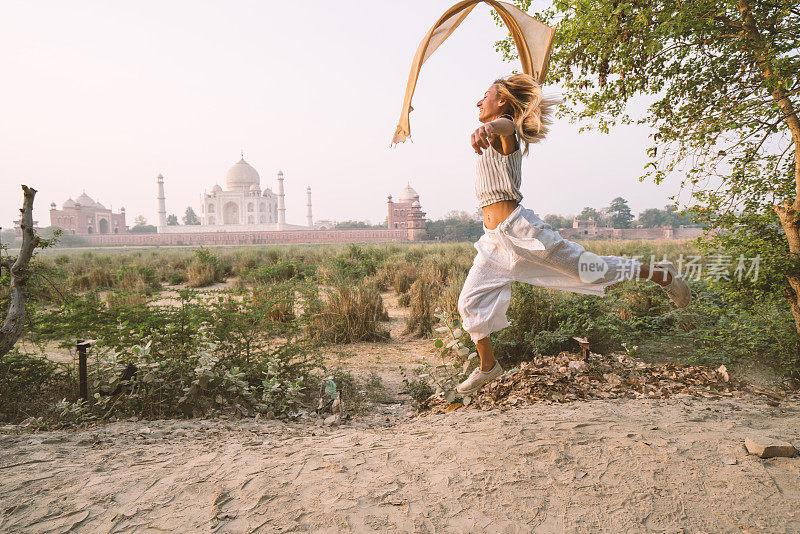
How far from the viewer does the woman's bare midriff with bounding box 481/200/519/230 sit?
8.84 feet

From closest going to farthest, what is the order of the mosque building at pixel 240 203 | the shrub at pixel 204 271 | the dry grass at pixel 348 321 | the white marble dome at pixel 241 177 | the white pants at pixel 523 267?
the white pants at pixel 523 267 → the dry grass at pixel 348 321 → the shrub at pixel 204 271 → the mosque building at pixel 240 203 → the white marble dome at pixel 241 177

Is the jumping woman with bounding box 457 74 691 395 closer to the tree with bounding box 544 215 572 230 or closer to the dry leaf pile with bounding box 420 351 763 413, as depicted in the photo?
the dry leaf pile with bounding box 420 351 763 413

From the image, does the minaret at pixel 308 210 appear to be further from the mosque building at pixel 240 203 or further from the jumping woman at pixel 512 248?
the jumping woman at pixel 512 248

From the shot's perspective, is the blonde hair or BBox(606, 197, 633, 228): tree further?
BBox(606, 197, 633, 228): tree

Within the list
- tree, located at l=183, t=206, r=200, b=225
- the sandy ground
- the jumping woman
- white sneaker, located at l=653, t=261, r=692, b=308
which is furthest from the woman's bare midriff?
tree, located at l=183, t=206, r=200, b=225

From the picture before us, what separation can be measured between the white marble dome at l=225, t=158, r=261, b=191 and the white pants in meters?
74.5

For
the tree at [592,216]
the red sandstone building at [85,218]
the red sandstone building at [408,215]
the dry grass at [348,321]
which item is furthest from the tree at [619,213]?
the red sandstone building at [85,218]

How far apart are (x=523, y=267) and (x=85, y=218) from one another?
74.4 meters

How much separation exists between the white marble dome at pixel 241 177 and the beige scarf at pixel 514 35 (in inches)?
2907

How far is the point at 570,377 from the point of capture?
3.43 meters

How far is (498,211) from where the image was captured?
2.72 m

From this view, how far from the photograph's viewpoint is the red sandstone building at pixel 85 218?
194 feet

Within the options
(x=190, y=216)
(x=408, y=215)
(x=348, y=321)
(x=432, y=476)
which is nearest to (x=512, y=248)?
(x=432, y=476)

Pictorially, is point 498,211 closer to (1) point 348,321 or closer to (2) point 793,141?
(2) point 793,141
